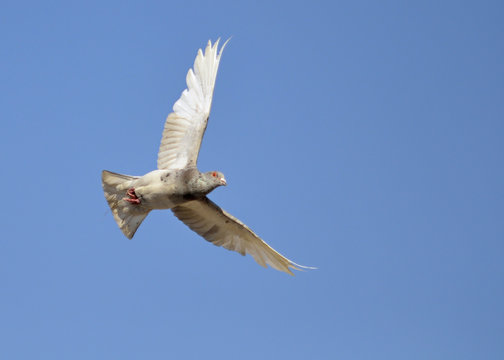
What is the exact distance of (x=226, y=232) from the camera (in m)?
22.9

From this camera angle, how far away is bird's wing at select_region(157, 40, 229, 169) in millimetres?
22125

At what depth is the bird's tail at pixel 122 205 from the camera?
21.7m

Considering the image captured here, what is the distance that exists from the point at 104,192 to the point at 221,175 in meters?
3.07

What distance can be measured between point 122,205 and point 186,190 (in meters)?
1.98

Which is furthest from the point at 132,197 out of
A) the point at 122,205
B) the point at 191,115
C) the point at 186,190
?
the point at 191,115

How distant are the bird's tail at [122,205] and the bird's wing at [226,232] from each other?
1060 millimetres

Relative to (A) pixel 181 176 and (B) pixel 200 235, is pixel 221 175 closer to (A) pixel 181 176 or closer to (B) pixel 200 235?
(A) pixel 181 176

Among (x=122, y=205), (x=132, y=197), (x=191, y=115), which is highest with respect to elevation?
(x=191, y=115)

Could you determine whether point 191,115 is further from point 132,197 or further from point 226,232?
point 226,232

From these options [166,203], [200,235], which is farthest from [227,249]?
[166,203]

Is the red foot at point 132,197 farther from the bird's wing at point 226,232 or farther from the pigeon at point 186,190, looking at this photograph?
the bird's wing at point 226,232

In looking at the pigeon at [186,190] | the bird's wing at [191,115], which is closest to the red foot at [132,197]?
the pigeon at [186,190]

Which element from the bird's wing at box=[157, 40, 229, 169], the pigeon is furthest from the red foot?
the bird's wing at box=[157, 40, 229, 169]

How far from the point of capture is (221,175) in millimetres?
20828
